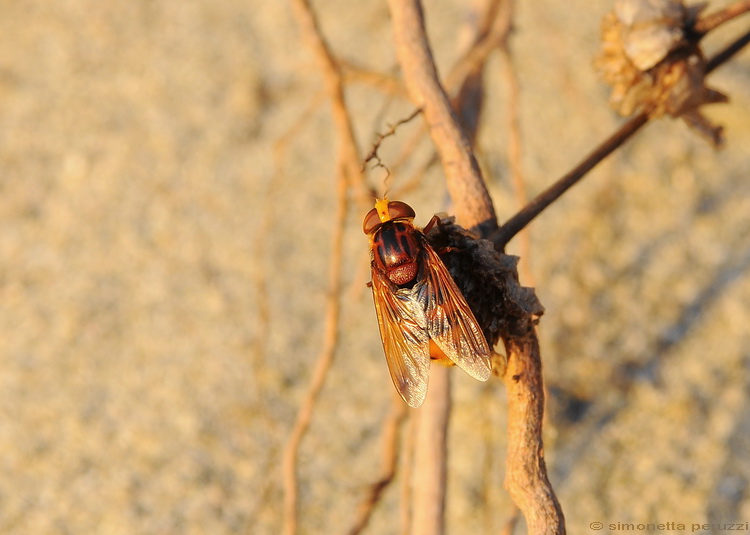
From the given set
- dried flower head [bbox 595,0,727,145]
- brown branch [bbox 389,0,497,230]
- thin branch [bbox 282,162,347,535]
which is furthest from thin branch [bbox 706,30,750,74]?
thin branch [bbox 282,162,347,535]

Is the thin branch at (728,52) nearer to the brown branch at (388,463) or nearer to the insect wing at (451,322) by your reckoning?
the insect wing at (451,322)

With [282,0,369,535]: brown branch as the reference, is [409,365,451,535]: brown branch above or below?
below

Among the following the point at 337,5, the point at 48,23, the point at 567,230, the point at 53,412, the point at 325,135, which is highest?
the point at 337,5

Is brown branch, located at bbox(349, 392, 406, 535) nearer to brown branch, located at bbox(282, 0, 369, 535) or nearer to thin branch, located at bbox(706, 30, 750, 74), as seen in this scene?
brown branch, located at bbox(282, 0, 369, 535)

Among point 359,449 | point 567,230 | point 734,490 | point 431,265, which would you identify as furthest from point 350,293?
point 431,265

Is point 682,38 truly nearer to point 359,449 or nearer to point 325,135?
point 359,449

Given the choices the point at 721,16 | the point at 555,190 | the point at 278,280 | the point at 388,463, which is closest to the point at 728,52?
the point at 721,16

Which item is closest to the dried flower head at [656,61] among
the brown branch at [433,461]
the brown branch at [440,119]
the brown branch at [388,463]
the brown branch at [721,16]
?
the brown branch at [721,16]
